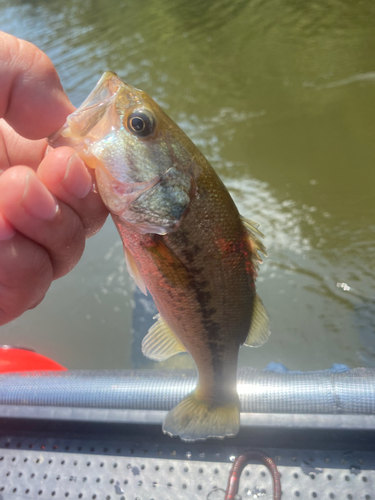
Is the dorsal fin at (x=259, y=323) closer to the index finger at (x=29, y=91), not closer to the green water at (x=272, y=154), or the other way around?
the index finger at (x=29, y=91)

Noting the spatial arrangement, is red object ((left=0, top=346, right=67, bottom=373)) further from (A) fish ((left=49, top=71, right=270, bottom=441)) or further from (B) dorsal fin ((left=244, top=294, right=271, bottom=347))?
(B) dorsal fin ((left=244, top=294, right=271, bottom=347))

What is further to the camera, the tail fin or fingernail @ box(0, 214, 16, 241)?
the tail fin

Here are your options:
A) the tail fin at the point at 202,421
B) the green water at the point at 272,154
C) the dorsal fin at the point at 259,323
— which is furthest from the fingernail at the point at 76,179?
the green water at the point at 272,154

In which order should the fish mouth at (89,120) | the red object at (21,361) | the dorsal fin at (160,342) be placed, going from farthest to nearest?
1. the red object at (21,361)
2. the dorsal fin at (160,342)
3. the fish mouth at (89,120)

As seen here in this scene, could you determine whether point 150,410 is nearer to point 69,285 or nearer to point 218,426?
point 218,426

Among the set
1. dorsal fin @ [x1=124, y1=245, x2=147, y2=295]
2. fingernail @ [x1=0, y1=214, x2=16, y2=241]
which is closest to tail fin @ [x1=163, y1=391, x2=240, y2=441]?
dorsal fin @ [x1=124, y1=245, x2=147, y2=295]

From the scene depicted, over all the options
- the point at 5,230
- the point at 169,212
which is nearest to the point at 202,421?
the point at 169,212

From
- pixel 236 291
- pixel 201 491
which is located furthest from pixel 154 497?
pixel 236 291
